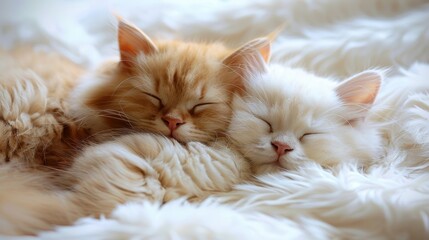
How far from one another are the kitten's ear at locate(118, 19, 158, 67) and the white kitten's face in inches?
10.7

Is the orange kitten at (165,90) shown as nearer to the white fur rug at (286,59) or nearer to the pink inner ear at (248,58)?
the pink inner ear at (248,58)

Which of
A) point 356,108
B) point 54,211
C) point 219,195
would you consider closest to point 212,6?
point 356,108

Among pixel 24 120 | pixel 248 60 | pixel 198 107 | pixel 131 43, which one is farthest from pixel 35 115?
pixel 248 60

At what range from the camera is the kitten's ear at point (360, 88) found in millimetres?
1049

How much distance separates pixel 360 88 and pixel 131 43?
23.3 inches

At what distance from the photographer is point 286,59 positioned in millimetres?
1396

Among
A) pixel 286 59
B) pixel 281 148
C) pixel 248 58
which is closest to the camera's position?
pixel 281 148

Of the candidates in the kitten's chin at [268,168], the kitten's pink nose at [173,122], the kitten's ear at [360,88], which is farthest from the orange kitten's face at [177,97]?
the kitten's ear at [360,88]

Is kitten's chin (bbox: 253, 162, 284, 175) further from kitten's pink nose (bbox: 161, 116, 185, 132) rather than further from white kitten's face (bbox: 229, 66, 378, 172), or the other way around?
kitten's pink nose (bbox: 161, 116, 185, 132)

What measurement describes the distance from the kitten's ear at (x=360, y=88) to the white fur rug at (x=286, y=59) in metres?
0.13

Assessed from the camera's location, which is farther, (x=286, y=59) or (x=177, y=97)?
(x=286, y=59)

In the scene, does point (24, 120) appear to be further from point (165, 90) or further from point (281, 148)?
point (281, 148)

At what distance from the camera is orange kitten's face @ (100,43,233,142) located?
1034mm

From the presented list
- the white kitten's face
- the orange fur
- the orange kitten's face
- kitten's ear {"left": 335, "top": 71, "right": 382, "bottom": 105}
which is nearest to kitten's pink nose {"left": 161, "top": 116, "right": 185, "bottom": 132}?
the orange kitten's face
